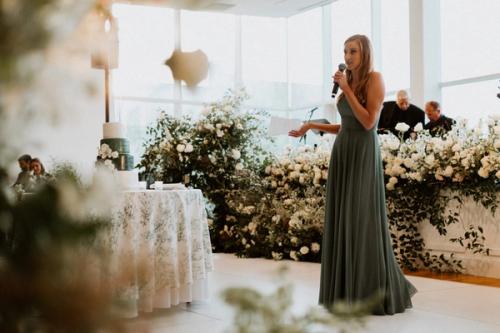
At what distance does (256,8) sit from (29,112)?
12.5m

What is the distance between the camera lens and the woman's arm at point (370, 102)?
13.1ft

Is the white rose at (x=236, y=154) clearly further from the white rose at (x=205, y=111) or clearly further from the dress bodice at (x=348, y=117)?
the dress bodice at (x=348, y=117)

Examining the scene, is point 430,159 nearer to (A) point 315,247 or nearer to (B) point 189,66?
(A) point 315,247

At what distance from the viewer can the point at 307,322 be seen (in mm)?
412

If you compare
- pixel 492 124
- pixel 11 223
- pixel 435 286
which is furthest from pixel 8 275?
pixel 492 124

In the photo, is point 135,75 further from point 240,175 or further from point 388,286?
point 388,286

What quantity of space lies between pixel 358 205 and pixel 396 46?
7.87 metres

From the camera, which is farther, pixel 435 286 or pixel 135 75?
pixel 135 75

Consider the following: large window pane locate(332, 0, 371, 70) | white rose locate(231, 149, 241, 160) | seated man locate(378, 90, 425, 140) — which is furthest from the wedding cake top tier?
large window pane locate(332, 0, 371, 70)

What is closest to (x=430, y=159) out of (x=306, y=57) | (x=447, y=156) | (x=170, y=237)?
(x=447, y=156)

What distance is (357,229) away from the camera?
13.3 feet

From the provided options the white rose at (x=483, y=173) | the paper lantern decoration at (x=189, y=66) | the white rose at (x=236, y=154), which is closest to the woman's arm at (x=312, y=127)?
the white rose at (x=483, y=173)

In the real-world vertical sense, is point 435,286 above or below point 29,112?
below

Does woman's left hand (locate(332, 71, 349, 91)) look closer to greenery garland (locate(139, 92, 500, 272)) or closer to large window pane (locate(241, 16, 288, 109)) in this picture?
greenery garland (locate(139, 92, 500, 272))
